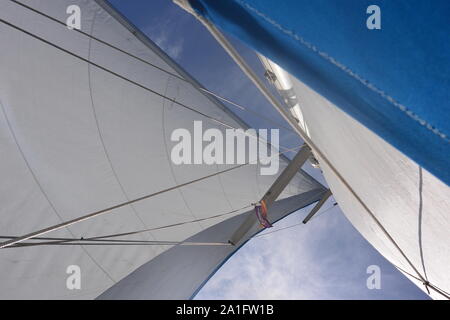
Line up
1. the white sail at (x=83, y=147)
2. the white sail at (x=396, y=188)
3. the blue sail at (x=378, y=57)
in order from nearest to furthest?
1. the blue sail at (x=378, y=57)
2. the white sail at (x=396, y=188)
3. the white sail at (x=83, y=147)

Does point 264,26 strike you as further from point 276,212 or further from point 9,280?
point 276,212

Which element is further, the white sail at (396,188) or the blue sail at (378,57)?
the white sail at (396,188)

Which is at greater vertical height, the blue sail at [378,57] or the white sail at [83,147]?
the white sail at [83,147]

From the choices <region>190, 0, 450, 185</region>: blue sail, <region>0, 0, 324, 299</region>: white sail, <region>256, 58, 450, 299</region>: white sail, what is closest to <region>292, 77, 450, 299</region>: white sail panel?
<region>256, 58, 450, 299</region>: white sail

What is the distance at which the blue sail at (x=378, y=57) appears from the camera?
1.89ft

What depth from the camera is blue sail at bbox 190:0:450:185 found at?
58cm

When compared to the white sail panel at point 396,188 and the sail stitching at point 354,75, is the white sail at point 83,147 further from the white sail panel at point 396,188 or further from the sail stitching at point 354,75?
the sail stitching at point 354,75

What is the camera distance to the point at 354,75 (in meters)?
0.66

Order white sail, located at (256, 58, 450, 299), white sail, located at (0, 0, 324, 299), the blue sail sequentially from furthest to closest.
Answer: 1. white sail, located at (0, 0, 324, 299)
2. white sail, located at (256, 58, 450, 299)
3. the blue sail

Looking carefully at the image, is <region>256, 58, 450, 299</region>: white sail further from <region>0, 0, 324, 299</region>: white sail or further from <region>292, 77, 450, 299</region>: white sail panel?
<region>0, 0, 324, 299</region>: white sail

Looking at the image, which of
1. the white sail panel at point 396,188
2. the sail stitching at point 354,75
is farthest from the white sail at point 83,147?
the sail stitching at point 354,75

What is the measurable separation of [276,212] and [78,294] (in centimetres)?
443

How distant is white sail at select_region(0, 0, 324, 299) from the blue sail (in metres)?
2.36

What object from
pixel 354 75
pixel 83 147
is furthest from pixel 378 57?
pixel 83 147
